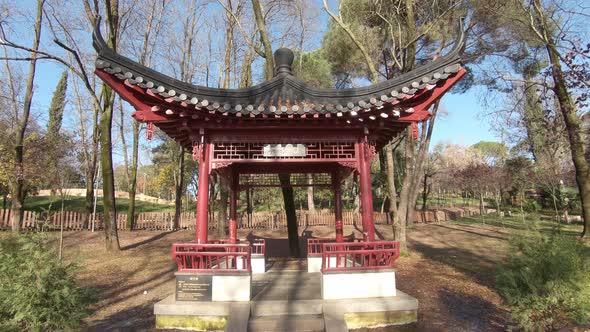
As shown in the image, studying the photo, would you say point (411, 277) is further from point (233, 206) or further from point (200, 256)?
point (200, 256)

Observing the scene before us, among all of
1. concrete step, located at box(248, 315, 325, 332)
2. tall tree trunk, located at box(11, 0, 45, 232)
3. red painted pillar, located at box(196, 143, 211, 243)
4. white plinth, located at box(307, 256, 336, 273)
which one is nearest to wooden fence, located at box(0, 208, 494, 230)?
tall tree trunk, located at box(11, 0, 45, 232)

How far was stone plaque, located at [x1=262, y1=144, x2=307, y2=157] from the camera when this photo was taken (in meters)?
6.18

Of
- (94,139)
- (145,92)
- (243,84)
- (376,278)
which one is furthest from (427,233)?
(94,139)

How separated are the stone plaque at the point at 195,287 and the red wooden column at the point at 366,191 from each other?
2.80 metres

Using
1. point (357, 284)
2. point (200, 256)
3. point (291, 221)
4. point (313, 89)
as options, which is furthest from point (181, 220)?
point (357, 284)

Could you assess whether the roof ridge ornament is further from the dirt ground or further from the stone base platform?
the dirt ground

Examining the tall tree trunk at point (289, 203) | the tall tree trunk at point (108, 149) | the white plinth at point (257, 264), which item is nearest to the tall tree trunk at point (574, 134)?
the tall tree trunk at point (289, 203)

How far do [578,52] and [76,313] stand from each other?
10.5 meters

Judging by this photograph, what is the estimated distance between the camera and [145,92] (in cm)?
555

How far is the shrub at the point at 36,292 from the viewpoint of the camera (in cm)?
383

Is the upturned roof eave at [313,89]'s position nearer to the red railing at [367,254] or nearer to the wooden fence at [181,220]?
the red railing at [367,254]

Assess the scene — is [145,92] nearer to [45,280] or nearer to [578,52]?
[45,280]

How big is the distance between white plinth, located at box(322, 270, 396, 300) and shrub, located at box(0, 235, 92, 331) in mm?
3455

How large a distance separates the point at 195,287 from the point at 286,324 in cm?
158
